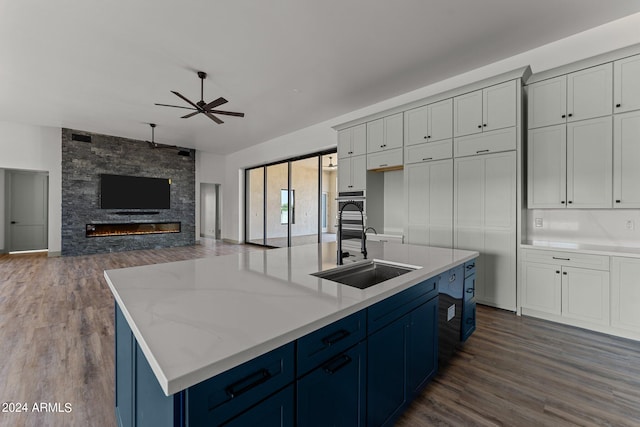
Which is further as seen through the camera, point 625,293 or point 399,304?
point 625,293

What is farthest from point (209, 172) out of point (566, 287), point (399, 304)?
point (566, 287)

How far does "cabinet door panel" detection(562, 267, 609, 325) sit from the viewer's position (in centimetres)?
274

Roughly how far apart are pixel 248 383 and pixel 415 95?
16.0ft

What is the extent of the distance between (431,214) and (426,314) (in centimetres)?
248

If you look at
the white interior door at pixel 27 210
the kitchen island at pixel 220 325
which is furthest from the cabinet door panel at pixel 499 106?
the white interior door at pixel 27 210

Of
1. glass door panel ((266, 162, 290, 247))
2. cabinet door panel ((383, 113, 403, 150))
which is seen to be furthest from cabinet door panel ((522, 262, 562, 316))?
glass door panel ((266, 162, 290, 247))

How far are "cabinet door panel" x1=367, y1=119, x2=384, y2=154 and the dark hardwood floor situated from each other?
2.76m

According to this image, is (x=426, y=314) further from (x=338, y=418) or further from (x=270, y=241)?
(x=270, y=241)

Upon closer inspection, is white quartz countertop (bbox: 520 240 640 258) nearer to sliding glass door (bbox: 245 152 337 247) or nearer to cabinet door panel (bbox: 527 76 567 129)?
cabinet door panel (bbox: 527 76 567 129)

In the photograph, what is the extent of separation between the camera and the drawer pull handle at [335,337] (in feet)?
3.55

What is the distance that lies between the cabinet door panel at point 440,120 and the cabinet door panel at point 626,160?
1.57 m

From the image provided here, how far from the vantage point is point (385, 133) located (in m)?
4.49

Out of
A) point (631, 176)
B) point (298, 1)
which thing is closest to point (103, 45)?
point (298, 1)

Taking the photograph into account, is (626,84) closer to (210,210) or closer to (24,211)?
(210,210)
